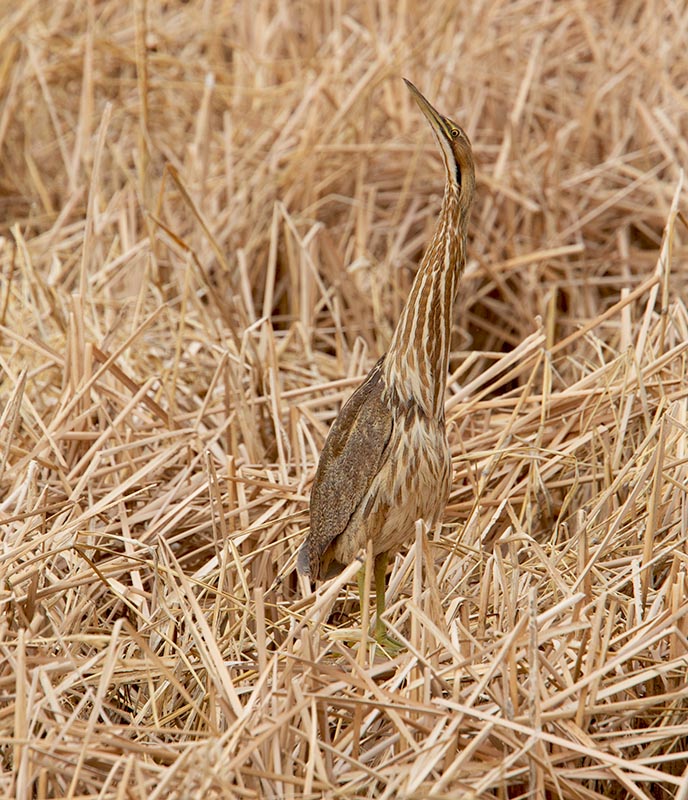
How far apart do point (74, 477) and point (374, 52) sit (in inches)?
87.3

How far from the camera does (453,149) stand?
2.08 m

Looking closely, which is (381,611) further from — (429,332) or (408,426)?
(429,332)

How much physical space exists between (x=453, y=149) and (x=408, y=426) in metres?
0.50

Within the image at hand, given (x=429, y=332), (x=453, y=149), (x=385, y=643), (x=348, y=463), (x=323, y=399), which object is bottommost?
(x=385, y=643)

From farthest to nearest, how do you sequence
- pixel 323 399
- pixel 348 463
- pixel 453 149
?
pixel 323 399 → pixel 348 463 → pixel 453 149

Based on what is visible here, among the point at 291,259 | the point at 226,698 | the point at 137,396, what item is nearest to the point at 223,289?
the point at 291,259

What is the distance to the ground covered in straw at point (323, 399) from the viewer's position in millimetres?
1802

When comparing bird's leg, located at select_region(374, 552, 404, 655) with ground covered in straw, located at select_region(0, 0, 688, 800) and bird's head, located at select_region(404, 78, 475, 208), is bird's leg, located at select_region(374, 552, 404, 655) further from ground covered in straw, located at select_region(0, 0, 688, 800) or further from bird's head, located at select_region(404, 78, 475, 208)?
bird's head, located at select_region(404, 78, 475, 208)

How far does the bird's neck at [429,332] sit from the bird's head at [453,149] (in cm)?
6

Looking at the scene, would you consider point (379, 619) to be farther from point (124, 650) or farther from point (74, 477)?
point (74, 477)

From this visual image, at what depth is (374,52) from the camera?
4168 millimetres

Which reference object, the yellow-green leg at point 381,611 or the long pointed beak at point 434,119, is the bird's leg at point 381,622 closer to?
the yellow-green leg at point 381,611

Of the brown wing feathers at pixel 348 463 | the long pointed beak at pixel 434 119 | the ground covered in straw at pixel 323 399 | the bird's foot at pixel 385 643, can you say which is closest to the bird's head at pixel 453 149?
the long pointed beak at pixel 434 119

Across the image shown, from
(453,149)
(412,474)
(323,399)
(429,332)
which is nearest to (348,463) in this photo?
(412,474)
